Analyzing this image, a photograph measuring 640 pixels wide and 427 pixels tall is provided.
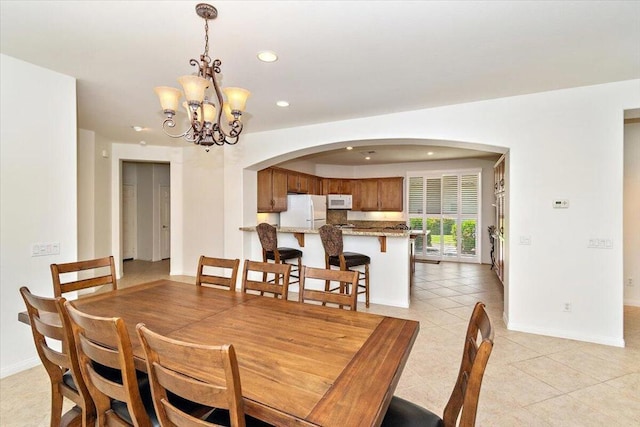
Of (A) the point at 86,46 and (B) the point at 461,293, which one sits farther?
(B) the point at 461,293

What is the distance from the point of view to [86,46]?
2.36m

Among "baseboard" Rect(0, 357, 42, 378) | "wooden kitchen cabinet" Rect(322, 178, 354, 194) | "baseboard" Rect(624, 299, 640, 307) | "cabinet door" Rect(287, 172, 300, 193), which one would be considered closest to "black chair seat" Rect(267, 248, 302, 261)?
"cabinet door" Rect(287, 172, 300, 193)

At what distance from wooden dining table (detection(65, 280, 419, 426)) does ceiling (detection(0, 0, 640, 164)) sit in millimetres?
1831

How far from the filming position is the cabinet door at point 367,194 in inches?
328

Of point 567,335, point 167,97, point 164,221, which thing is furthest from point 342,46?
point 164,221

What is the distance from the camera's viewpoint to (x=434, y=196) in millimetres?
7930

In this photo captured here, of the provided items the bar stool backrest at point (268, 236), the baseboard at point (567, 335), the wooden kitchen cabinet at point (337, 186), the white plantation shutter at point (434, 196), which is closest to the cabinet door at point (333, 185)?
the wooden kitchen cabinet at point (337, 186)

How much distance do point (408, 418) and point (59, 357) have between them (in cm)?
165

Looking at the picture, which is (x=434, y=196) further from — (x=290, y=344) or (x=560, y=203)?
(x=290, y=344)

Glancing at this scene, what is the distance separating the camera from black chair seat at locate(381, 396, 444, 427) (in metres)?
1.29

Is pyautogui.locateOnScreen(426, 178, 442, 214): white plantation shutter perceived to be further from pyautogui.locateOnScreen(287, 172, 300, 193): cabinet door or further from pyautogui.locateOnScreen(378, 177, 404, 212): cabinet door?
pyautogui.locateOnScreen(287, 172, 300, 193): cabinet door

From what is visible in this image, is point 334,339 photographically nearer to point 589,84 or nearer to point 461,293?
point 589,84

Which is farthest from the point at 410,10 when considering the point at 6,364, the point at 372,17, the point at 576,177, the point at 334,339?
the point at 6,364

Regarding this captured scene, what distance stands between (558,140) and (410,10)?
2427mm
